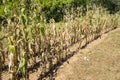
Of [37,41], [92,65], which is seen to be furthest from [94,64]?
[37,41]

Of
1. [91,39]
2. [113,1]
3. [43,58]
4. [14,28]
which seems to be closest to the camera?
[14,28]

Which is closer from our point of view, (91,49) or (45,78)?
(45,78)

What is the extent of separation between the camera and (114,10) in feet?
120

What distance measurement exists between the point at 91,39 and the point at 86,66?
4.42 metres

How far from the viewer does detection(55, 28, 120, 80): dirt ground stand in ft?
30.9

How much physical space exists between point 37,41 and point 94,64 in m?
2.46

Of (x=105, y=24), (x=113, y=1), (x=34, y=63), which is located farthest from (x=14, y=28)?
(x=113, y=1)

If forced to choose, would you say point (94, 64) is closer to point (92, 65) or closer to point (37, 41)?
point (92, 65)

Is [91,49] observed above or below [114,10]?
above

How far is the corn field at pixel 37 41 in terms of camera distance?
22.7 feet

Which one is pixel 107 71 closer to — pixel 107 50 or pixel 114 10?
pixel 107 50

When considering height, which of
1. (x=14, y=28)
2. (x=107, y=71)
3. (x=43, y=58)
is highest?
(x=14, y=28)

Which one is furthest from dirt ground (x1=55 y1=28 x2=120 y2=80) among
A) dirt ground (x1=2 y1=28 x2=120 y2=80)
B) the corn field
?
the corn field

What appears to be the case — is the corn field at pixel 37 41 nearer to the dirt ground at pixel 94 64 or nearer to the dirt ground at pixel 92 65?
the dirt ground at pixel 92 65
